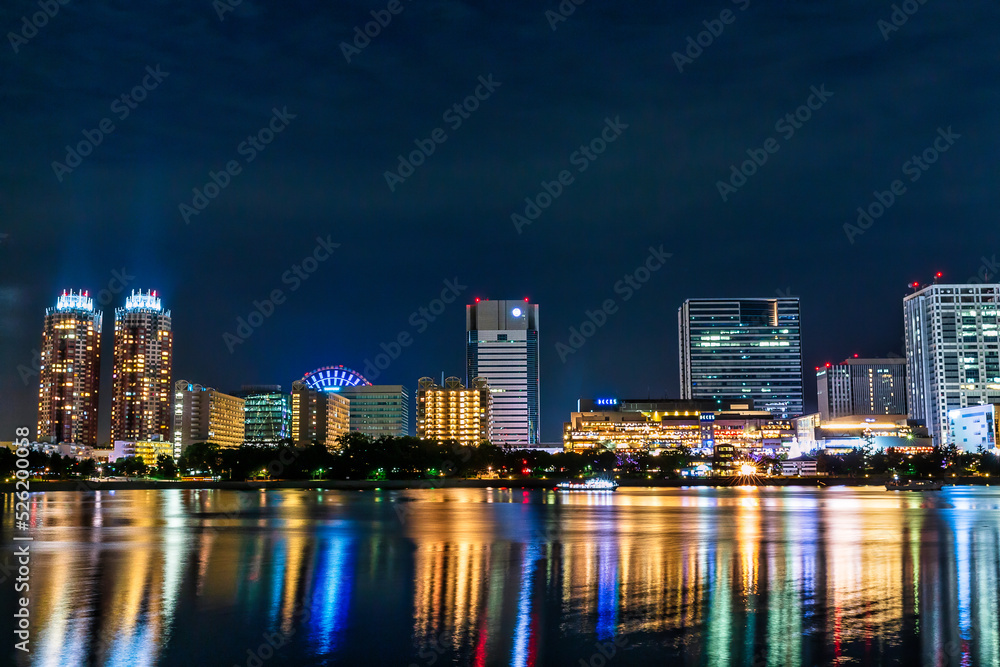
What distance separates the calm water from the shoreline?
108033 millimetres

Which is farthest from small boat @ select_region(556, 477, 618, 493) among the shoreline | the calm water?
the calm water

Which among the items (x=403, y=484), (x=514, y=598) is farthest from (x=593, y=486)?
(x=514, y=598)

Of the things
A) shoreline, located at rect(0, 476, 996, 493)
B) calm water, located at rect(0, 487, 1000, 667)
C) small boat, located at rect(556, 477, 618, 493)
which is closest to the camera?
calm water, located at rect(0, 487, 1000, 667)

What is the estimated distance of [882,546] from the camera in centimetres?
4181

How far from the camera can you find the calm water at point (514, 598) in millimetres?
19719

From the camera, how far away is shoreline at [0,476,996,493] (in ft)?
514

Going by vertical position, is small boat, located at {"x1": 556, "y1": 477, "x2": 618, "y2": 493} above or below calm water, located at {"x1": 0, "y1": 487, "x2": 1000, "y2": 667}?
below

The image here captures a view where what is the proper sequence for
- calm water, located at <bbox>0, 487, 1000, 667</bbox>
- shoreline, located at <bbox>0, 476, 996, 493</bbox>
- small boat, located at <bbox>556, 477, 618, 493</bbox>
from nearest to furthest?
1. calm water, located at <bbox>0, 487, 1000, 667</bbox>
2. shoreline, located at <bbox>0, 476, 996, 493</bbox>
3. small boat, located at <bbox>556, 477, 618, 493</bbox>

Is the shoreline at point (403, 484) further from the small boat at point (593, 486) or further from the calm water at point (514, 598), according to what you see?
the calm water at point (514, 598)

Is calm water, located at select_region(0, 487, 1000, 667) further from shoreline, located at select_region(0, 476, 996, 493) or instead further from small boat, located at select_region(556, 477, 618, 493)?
small boat, located at select_region(556, 477, 618, 493)

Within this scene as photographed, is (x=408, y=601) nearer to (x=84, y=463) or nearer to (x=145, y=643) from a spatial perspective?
(x=145, y=643)

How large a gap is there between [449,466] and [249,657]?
174 meters

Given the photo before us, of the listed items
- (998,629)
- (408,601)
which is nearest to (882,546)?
(998,629)

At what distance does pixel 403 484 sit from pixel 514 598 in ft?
462
